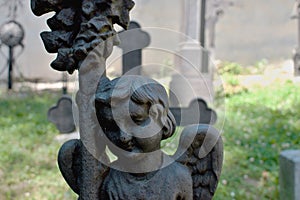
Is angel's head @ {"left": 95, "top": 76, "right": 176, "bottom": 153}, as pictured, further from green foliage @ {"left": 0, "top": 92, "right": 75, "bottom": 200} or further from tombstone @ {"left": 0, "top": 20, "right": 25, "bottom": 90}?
tombstone @ {"left": 0, "top": 20, "right": 25, "bottom": 90}

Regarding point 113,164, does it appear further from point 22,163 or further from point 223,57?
point 223,57

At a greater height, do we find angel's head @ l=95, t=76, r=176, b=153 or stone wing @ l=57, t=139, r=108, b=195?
angel's head @ l=95, t=76, r=176, b=153

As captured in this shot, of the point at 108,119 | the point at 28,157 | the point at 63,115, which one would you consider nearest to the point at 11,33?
the point at 63,115

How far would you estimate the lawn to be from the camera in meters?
3.39

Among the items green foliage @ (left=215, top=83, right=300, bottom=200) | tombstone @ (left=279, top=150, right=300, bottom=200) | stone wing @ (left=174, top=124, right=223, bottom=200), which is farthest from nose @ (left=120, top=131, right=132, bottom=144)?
green foliage @ (left=215, top=83, right=300, bottom=200)

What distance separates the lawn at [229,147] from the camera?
11.1ft

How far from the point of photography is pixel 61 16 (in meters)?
1.33

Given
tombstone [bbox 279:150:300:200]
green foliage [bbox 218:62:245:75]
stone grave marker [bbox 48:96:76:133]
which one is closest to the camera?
tombstone [bbox 279:150:300:200]

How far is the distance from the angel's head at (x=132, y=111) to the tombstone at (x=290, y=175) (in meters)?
1.67

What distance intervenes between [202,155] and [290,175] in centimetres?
154

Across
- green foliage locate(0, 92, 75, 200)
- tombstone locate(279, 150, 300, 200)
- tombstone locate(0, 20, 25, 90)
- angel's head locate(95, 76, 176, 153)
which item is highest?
tombstone locate(0, 20, 25, 90)

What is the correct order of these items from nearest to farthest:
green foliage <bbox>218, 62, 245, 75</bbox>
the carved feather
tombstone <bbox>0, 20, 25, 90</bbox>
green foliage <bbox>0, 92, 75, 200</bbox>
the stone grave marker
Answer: the carved feather < green foliage <bbox>0, 92, 75, 200</bbox> < the stone grave marker < tombstone <bbox>0, 20, 25, 90</bbox> < green foliage <bbox>218, 62, 245, 75</bbox>

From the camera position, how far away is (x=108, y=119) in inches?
49.2

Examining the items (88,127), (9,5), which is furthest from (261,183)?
(9,5)
